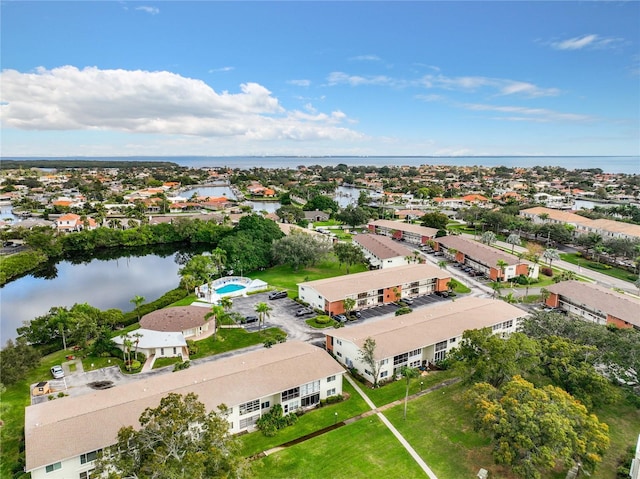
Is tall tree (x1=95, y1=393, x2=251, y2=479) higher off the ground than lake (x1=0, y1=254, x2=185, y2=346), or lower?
higher

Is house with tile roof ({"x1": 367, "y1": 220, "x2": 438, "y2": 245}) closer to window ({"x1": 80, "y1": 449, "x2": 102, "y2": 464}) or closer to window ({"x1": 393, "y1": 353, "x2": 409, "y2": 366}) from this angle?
window ({"x1": 393, "y1": 353, "x2": 409, "y2": 366})

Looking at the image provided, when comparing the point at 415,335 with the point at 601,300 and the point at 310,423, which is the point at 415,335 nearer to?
the point at 310,423

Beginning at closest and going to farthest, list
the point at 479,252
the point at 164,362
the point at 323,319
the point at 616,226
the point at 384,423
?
the point at 384,423
the point at 164,362
the point at 323,319
the point at 479,252
the point at 616,226

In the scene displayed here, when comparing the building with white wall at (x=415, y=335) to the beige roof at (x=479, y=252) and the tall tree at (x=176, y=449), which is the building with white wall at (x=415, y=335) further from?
the beige roof at (x=479, y=252)

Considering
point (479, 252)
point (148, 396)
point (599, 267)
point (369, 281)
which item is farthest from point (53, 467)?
point (599, 267)

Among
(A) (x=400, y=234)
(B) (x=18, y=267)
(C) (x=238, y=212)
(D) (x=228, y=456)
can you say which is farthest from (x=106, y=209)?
(D) (x=228, y=456)

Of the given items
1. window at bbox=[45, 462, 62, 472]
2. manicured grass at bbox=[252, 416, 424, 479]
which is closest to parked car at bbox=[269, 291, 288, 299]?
manicured grass at bbox=[252, 416, 424, 479]
